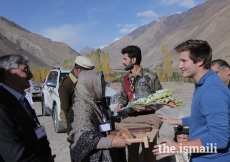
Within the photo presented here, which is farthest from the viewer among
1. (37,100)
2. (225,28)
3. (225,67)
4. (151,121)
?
(225,28)

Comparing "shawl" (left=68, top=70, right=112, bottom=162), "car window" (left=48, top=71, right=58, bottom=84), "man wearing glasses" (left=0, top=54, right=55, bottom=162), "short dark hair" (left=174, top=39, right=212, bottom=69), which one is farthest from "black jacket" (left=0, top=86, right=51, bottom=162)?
"car window" (left=48, top=71, right=58, bottom=84)

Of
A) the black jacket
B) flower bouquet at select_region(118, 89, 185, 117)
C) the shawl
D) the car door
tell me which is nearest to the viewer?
the black jacket

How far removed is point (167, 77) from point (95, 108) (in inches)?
1762

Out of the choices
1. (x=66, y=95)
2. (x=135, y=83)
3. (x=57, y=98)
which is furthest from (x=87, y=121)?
(x=57, y=98)

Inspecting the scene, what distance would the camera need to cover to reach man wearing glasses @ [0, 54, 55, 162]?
205 cm

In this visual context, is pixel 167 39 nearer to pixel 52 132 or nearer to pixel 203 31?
pixel 203 31

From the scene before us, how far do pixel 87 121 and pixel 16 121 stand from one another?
0.62m

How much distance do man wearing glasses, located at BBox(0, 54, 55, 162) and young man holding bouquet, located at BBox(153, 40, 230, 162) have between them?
3.46 ft

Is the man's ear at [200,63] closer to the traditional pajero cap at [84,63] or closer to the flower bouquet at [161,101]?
the flower bouquet at [161,101]

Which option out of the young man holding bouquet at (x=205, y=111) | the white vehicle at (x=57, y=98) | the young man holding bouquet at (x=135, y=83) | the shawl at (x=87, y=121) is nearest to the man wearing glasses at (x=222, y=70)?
the young man holding bouquet at (x=135, y=83)

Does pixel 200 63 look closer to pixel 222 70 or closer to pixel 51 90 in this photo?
pixel 222 70

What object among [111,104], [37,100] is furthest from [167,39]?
[111,104]

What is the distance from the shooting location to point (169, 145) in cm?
207

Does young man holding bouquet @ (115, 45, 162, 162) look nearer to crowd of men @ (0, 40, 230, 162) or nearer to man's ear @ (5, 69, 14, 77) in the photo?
crowd of men @ (0, 40, 230, 162)
